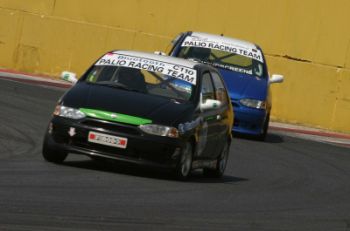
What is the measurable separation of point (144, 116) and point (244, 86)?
7.63m

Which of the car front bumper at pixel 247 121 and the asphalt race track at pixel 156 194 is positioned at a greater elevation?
the asphalt race track at pixel 156 194

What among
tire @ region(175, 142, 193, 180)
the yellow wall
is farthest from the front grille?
the yellow wall

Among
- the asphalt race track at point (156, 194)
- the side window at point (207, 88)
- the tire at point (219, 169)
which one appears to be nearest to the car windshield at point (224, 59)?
the asphalt race track at point (156, 194)

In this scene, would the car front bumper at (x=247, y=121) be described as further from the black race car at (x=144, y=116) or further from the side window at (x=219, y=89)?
the black race car at (x=144, y=116)

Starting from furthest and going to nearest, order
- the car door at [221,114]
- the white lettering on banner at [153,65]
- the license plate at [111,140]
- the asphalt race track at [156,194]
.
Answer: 1. the car door at [221,114]
2. the white lettering on banner at [153,65]
3. the license plate at [111,140]
4. the asphalt race track at [156,194]

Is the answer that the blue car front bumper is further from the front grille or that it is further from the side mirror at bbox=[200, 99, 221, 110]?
the front grille

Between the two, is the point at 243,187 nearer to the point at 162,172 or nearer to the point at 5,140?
the point at 162,172

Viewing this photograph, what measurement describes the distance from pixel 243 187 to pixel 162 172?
86 centimetres

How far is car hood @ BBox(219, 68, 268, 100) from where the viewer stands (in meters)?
19.3

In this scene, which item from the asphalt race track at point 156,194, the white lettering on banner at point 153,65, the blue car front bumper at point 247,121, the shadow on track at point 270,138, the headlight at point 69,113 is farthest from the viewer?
the shadow on track at point 270,138

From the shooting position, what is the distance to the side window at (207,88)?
13.3m

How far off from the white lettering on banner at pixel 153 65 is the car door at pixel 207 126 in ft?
0.59

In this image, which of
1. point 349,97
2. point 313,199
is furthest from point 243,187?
point 349,97

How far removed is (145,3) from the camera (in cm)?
2531
